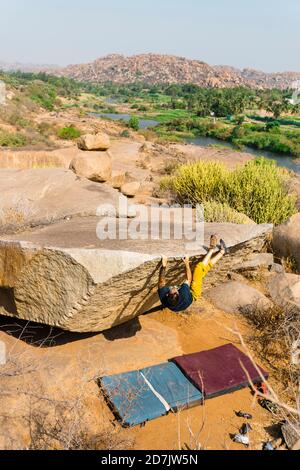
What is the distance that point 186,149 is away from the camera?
36594mm

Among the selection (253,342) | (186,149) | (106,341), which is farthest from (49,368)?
(186,149)

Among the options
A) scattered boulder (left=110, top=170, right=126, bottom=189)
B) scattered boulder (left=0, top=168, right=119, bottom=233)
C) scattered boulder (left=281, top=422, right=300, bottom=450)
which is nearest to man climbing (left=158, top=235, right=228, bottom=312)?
scattered boulder (left=281, top=422, right=300, bottom=450)

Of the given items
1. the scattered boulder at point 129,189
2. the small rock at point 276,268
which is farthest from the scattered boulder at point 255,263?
the scattered boulder at point 129,189

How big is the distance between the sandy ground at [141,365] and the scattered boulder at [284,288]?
79 cm

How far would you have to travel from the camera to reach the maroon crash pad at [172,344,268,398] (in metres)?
4.66

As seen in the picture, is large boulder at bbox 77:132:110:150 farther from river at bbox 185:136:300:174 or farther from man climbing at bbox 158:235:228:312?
river at bbox 185:136:300:174

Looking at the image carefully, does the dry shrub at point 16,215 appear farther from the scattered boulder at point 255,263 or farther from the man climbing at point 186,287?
the scattered boulder at point 255,263

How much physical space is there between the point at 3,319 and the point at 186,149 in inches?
1285

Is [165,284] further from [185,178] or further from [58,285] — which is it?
[185,178]

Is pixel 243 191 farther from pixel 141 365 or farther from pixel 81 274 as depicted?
pixel 81 274

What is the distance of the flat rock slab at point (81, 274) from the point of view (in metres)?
4.09

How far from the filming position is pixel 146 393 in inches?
176
